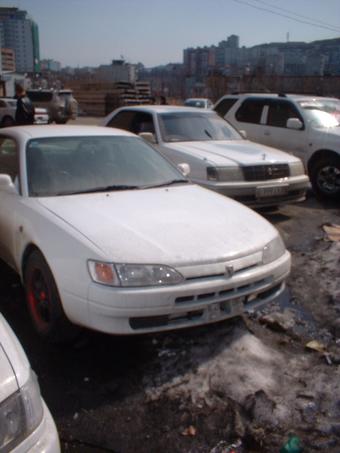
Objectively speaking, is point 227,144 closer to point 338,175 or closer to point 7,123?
point 338,175

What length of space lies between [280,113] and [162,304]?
7116 mm

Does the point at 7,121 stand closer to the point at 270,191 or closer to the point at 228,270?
the point at 270,191

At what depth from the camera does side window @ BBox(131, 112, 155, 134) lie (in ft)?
23.8

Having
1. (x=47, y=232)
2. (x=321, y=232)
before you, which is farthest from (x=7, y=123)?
(x=47, y=232)

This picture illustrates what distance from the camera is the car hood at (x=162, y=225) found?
2932mm

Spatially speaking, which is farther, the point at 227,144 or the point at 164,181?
the point at 227,144

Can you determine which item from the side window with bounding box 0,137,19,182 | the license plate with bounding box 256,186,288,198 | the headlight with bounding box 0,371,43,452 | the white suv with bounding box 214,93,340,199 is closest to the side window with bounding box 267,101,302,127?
the white suv with bounding box 214,93,340,199

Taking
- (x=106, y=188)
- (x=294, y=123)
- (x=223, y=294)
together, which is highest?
(x=294, y=123)

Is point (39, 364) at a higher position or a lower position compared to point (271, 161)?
lower

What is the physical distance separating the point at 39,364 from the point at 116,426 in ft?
2.59

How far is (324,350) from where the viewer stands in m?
3.40

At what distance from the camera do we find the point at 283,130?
8891mm

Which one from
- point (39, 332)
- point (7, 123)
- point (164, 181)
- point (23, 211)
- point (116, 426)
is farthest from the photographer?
point (7, 123)

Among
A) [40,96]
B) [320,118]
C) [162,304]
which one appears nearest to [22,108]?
[320,118]
